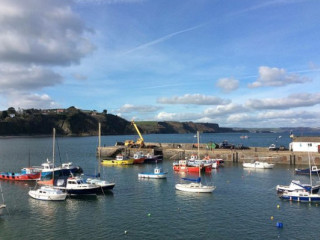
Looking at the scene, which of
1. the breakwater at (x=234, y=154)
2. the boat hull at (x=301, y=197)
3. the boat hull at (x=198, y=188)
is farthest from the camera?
the breakwater at (x=234, y=154)

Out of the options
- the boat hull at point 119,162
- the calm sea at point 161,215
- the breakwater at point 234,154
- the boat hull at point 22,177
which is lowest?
the calm sea at point 161,215

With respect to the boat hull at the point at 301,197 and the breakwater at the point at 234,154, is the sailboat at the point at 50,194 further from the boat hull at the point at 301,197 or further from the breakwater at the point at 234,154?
the boat hull at the point at 301,197

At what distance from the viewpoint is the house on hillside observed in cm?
7381

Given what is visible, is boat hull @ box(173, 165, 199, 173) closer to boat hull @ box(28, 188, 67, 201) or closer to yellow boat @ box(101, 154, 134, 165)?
yellow boat @ box(101, 154, 134, 165)

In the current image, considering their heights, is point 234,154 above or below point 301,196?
above

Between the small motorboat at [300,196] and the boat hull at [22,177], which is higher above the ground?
the boat hull at [22,177]

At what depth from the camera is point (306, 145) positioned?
75.3m

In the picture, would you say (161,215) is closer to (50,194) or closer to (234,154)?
(50,194)

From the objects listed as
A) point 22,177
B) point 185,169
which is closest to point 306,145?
point 185,169

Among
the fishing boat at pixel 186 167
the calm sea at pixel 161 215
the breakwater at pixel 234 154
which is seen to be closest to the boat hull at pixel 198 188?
the calm sea at pixel 161 215

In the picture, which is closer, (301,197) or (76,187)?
(301,197)

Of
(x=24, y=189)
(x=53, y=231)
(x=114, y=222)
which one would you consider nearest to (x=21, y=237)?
(x=53, y=231)

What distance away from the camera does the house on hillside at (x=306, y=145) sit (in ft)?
242

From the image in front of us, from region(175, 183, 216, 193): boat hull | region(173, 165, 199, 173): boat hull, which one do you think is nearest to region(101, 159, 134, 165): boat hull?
region(173, 165, 199, 173): boat hull
